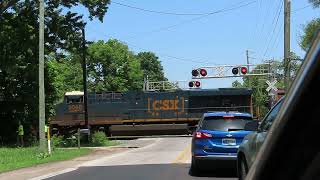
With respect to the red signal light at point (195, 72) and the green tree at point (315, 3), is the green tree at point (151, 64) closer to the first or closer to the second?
the green tree at point (315, 3)

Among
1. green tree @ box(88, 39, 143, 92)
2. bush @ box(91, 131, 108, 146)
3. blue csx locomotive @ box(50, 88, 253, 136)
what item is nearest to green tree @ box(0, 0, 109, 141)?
bush @ box(91, 131, 108, 146)

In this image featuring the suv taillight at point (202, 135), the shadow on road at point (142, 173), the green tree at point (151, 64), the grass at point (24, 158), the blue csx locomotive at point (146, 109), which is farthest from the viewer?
the green tree at point (151, 64)

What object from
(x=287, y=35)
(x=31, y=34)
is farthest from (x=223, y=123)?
(x=31, y=34)

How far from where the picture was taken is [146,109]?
4397 centimetres

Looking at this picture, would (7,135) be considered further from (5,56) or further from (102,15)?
(102,15)

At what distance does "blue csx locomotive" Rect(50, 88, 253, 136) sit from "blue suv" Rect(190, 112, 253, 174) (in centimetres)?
2850

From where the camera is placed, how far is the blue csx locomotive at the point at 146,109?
43.0m

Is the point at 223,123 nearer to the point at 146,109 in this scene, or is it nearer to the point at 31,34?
the point at 31,34

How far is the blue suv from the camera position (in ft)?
46.0

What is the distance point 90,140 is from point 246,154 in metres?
28.2

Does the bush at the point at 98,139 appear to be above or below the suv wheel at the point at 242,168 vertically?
below

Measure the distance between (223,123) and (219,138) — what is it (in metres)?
0.43

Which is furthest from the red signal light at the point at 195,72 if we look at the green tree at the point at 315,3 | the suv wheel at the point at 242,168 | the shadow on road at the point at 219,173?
the suv wheel at the point at 242,168

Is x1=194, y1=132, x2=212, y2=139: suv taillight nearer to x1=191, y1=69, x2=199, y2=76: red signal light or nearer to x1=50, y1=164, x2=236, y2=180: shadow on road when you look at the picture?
x1=50, y1=164, x2=236, y2=180: shadow on road
